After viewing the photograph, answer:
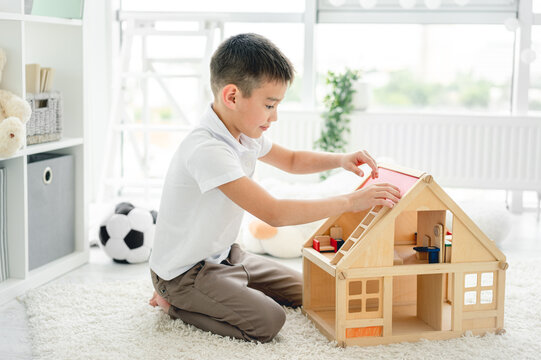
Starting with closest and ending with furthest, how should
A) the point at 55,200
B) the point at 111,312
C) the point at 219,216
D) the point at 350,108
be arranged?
the point at 219,216 < the point at 111,312 < the point at 55,200 < the point at 350,108

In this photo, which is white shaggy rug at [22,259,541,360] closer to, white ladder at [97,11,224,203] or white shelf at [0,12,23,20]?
white shelf at [0,12,23,20]

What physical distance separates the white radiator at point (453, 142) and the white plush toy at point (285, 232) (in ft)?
2.98

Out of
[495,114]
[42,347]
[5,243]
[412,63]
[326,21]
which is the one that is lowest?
[42,347]

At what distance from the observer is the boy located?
1598 mm

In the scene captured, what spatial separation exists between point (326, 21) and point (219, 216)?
2.31m

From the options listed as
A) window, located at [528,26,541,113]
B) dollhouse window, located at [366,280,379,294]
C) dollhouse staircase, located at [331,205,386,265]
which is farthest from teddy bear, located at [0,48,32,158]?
window, located at [528,26,541,113]

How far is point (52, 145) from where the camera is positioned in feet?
7.39

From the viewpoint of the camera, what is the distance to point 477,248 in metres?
1.63

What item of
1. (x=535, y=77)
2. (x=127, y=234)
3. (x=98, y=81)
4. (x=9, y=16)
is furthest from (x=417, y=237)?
(x=98, y=81)

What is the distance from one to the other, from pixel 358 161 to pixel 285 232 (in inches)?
31.5

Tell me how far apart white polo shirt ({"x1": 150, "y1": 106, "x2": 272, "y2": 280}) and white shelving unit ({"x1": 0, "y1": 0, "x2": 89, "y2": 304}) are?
56cm

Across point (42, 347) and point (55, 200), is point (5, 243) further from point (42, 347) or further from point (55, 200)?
point (42, 347)

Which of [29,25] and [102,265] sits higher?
[29,25]

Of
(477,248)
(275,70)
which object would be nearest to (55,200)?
(275,70)
